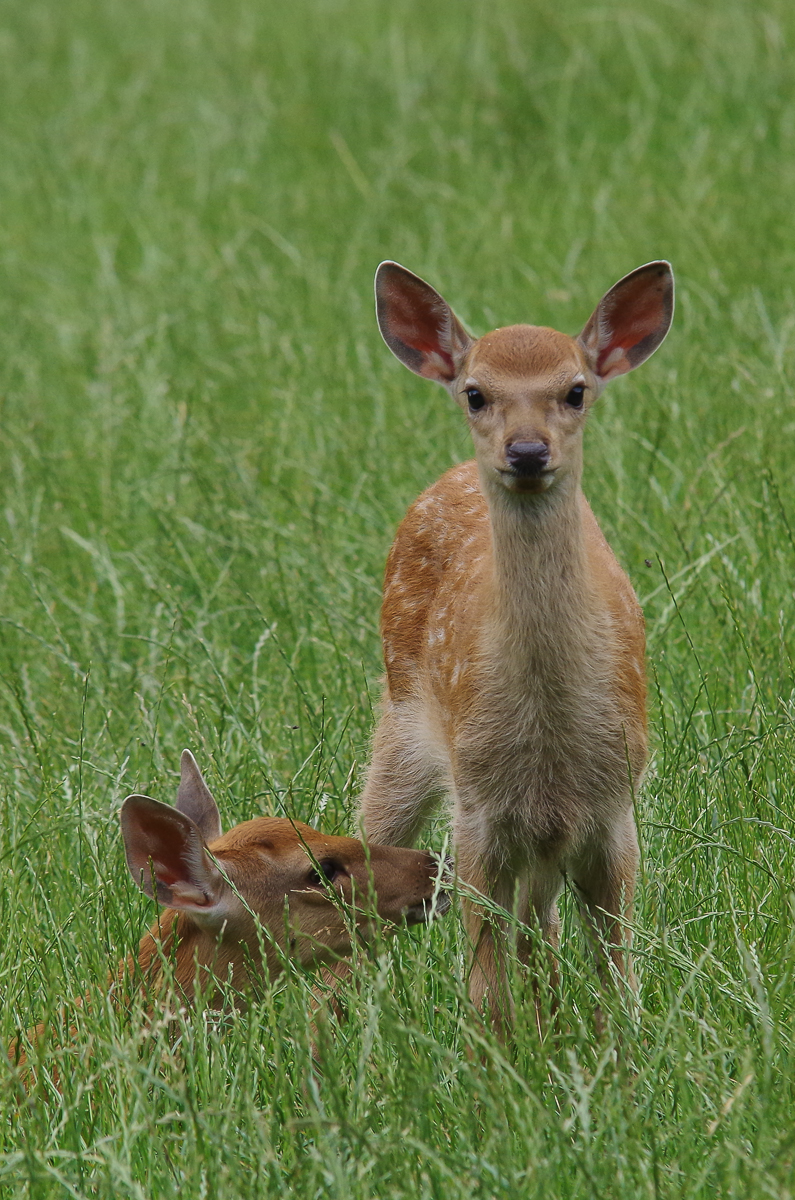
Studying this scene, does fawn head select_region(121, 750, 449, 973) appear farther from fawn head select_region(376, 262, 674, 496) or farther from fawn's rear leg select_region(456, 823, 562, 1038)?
fawn head select_region(376, 262, 674, 496)

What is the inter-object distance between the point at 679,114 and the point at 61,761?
5.91 metres

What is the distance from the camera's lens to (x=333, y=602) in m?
5.15

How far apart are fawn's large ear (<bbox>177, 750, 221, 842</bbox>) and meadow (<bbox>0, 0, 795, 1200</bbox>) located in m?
0.18

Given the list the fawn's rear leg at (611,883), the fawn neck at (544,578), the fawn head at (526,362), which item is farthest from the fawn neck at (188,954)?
the fawn head at (526,362)

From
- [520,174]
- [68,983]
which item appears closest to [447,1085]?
[68,983]

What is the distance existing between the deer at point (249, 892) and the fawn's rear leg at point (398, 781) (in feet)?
1.32

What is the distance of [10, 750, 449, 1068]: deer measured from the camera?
11.8 ft

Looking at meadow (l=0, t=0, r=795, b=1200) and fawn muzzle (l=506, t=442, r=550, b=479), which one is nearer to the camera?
meadow (l=0, t=0, r=795, b=1200)

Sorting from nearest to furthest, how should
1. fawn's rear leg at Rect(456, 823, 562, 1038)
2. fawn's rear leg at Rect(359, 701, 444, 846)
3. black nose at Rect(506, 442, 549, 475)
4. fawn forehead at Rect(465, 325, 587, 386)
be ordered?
black nose at Rect(506, 442, 549, 475) < fawn's rear leg at Rect(456, 823, 562, 1038) < fawn forehead at Rect(465, 325, 587, 386) < fawn's rear leg at Rect(359, 701, 444, 846)

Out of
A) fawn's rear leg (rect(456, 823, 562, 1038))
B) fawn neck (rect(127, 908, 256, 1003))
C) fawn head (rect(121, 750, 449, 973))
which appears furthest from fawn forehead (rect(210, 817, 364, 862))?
fawn's rear leg (rect(456, 823, 562, 1038))

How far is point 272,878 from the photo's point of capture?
3.72m

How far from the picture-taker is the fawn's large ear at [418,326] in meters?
3.93

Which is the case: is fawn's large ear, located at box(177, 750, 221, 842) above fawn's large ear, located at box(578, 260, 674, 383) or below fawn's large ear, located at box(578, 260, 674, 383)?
below

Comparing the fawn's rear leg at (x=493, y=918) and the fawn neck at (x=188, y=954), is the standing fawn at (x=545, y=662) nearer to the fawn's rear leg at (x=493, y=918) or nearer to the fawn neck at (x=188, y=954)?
the fawn's rear leg at (x=493, y=918)
